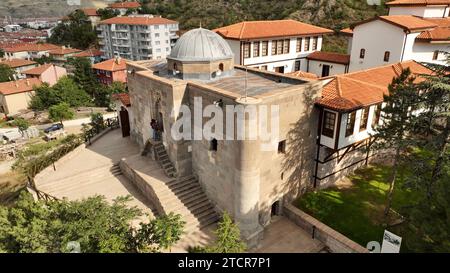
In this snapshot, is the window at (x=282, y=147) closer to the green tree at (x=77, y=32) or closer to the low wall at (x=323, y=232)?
the low wall at (x=323, y=232)

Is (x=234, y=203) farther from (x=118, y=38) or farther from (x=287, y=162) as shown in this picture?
(x=118, y=38)

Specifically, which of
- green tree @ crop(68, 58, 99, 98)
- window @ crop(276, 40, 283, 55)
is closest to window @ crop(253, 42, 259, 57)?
window @ crop(276, 40, 283, 55)

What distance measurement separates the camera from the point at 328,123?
1941 centimetres

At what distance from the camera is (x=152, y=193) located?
20.5m

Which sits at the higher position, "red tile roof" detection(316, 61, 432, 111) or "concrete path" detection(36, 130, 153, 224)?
"red tile roof" detection(316, 61, 432, 111)

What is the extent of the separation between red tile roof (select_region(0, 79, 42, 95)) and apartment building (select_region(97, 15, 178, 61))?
31913mm

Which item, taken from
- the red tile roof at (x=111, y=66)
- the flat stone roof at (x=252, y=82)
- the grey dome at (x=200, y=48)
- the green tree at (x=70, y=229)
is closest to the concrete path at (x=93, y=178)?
the green tree at (x=70, y=229)

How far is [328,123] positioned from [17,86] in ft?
261

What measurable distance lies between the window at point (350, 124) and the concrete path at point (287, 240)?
6414 millimetres

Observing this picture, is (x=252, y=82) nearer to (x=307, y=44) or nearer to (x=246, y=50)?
(x=246, y=50)

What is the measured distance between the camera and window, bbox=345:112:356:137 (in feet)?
62.0

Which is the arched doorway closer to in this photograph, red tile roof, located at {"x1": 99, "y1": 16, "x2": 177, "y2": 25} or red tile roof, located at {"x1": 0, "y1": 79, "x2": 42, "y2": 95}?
red tile roof, located at {"x1": 0, "y1": 79, "x2": 42, "y2": 95}

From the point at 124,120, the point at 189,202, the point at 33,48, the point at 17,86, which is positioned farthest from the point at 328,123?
the point at 33,48
